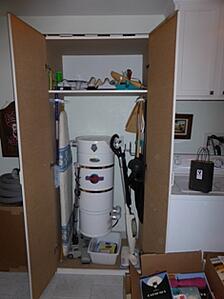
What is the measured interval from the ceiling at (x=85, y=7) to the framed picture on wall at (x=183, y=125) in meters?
0.90

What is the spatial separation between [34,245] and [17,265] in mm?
662

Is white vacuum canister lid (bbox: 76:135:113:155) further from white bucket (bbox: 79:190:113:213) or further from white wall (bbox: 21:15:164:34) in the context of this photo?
white wall (bbox: 21:15:164:34)

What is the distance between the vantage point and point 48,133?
6.10 feet

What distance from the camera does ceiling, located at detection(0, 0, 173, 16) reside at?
1.76 metres

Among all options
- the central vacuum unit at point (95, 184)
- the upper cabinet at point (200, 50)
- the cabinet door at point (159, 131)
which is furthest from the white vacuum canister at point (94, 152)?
the upper cabinet at point (200, 50)

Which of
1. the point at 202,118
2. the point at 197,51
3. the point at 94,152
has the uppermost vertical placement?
the point at 197,51

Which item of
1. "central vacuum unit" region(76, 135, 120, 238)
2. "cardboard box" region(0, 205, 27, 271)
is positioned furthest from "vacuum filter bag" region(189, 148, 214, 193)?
"cardboard box" region(0, 205, 27, 271)

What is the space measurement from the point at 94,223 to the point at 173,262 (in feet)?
2.94

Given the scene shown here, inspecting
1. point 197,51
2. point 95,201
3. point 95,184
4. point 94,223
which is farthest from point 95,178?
point 197,51

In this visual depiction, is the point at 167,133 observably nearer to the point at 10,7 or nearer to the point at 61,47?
the point at 61,47

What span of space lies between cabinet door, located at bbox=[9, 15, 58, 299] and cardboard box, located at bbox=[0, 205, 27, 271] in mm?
303

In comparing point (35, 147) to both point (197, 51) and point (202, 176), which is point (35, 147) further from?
point (197, 51)

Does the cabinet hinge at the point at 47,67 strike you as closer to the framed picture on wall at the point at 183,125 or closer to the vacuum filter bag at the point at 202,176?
the framed picture on wall at the point at 183,125

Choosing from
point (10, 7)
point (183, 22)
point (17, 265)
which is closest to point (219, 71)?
point (183, 22)
